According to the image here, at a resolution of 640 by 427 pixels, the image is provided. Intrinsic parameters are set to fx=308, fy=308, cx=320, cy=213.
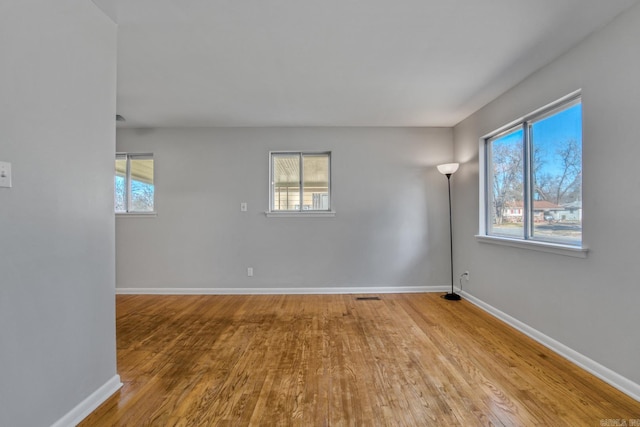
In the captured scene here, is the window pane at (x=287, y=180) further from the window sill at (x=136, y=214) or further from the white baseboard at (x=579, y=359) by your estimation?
the white baseboard at (x=579, y=359)

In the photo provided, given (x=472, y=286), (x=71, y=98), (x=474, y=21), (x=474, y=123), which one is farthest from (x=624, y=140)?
(x=71, y=98)

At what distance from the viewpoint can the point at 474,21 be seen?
1.99 meters

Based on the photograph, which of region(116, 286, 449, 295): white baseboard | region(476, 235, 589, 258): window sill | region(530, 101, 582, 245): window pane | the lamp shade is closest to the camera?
region(476, 235, 589, 258): window sill

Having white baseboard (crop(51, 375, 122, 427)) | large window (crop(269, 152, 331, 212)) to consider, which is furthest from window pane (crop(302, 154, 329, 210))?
white baseboard (crop(51, 375, 122, 427))

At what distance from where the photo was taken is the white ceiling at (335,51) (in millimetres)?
1877

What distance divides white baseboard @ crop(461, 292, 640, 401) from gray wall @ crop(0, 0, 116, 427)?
10.3 feet

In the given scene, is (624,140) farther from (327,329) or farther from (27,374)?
(27,374)

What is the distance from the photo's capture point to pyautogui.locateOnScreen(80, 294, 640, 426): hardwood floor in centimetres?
167

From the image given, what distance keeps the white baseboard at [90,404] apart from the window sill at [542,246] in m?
3.25

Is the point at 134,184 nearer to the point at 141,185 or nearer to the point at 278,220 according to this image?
the point at 141,185

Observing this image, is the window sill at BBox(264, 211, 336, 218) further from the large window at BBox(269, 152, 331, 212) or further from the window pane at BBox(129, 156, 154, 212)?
the window pane at BBox(129, 156, 154, 212)

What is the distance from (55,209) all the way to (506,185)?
3.79 metres

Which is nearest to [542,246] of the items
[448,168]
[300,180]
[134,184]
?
[448,168]

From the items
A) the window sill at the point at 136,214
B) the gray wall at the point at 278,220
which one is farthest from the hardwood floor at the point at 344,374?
the window sill at the point at 136,214
